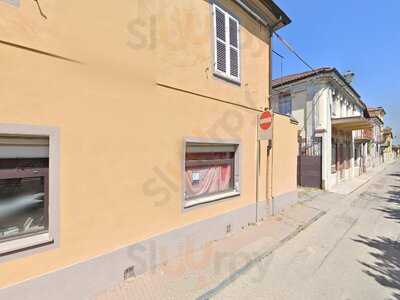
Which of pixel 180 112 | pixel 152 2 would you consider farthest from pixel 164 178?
pixel 152 2

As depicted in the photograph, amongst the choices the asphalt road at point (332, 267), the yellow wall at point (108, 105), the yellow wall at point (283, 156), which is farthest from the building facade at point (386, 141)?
the yellow wall at point (108, 105)

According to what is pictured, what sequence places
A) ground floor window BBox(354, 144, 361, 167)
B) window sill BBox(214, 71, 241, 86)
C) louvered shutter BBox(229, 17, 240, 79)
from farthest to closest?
ground floor window BBox(354, 144, 361, 167) < louvered shutter BBox(229, 17, 240, 79) < window sill BBox(214, 71, 241, 86)

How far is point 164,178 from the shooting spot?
459 cm

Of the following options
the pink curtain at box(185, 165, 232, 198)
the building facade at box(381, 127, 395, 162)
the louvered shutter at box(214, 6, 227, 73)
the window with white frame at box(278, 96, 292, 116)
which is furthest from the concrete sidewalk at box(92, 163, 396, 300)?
the building facade at box(381, 127, 395, 162)

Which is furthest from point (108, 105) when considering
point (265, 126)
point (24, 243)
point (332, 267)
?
point (332, 267)

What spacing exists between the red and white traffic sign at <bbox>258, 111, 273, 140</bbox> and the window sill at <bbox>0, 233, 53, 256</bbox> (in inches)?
210

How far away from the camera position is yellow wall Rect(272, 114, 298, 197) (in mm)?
8164

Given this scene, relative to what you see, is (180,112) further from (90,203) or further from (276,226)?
(276,226)

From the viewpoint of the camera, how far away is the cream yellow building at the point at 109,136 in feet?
9.77

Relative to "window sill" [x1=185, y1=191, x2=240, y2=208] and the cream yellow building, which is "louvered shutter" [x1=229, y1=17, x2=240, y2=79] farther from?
"window sill" [x1=185, y1=191, x2=240, y2=208]

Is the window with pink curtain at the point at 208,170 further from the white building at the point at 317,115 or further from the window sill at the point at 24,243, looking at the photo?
the white building at the point at 317,115

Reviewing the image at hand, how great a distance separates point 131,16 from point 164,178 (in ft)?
8.92

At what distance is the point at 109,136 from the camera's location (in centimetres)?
375

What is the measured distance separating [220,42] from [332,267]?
5.14 metres
